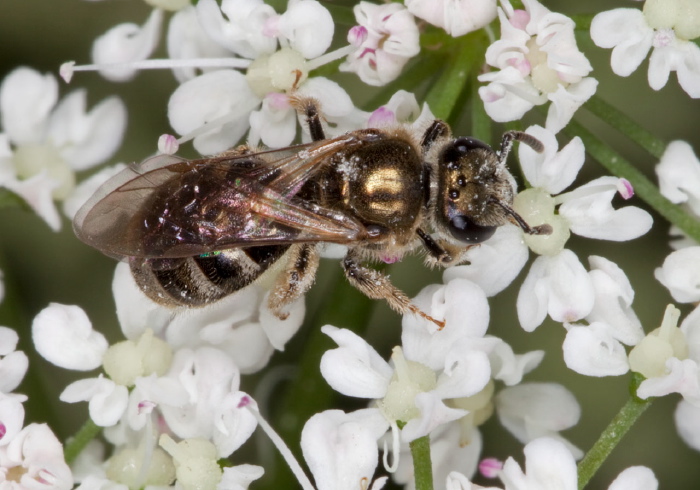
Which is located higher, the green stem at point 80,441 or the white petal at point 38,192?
the white petal at point 38,192

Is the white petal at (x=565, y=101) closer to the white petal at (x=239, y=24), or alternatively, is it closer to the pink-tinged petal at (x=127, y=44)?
the white petal at (x=239, y=24)

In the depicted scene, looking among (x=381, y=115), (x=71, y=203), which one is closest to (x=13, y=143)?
(x=71, y=203)

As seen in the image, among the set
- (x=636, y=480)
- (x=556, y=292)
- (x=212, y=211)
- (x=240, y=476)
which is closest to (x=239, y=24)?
(x=212, y=211)

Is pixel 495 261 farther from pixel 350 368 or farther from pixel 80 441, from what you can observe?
pixel 80 441

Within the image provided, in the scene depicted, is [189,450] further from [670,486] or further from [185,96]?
[670,486]

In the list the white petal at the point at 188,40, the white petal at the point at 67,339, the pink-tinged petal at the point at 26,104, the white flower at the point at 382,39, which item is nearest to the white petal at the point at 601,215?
the white flower at the point at 382,39

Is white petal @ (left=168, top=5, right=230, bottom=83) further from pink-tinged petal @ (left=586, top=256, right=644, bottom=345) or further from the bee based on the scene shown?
pink-tinged petal @ (left=586, top=256, right=644, bottom=345)
